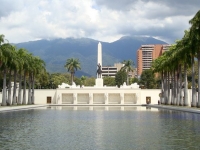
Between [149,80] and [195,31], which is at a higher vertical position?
[195,31]

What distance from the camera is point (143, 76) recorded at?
381 feet

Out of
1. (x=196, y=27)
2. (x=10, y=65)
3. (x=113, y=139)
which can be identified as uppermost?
(x=196, y=27)

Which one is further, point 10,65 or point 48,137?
point 10,65

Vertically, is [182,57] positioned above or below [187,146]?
above

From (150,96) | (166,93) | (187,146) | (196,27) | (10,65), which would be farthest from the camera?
(150,96)

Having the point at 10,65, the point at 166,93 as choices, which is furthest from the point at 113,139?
the point at 166,93

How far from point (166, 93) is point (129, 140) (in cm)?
5428

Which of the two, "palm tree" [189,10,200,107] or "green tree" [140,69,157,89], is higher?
"palm tree" [189,10,200,107]

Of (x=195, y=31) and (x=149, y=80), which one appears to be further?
(x=149, y=80)

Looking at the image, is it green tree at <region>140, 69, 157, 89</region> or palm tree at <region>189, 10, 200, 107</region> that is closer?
palm tree at <region>189, 10, 200, 107</region>

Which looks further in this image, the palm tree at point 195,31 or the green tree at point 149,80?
the green tree at point 149,80

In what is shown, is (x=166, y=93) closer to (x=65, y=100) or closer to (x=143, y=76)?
(x=65, y=100)

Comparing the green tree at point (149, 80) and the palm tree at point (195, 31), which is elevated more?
the palm tree at point (195, 31)

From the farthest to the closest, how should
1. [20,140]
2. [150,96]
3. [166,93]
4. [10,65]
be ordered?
[150,96]
[166,93]
[10,65]
[20,140]
